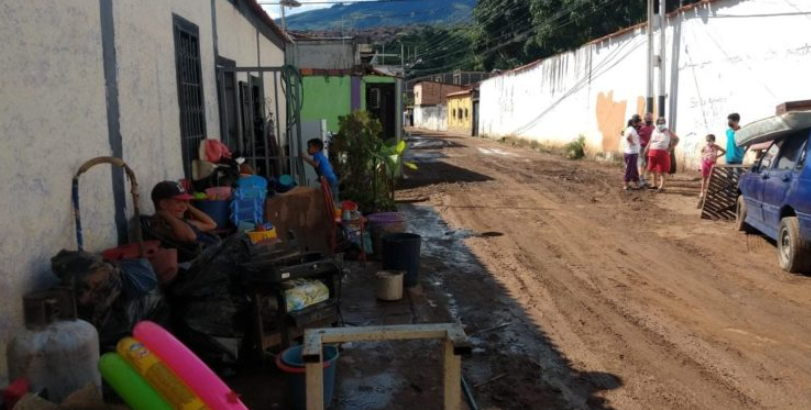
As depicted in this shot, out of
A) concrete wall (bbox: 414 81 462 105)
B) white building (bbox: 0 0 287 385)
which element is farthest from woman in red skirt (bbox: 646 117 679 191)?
concrete wall (bbox: 414 81 462 105)

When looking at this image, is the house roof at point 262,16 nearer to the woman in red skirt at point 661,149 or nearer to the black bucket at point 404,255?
the black bucket at point 404,255

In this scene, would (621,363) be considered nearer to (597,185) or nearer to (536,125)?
(597,185)

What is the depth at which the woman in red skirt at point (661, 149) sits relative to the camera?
511 inches

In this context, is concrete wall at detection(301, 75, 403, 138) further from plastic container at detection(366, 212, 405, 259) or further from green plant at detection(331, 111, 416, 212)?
plastic container at detection(366, 212, 405, 259)

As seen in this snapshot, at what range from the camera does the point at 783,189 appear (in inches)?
285

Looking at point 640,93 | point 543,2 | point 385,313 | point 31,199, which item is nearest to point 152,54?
point 31,199

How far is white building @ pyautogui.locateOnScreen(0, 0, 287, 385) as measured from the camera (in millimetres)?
3412

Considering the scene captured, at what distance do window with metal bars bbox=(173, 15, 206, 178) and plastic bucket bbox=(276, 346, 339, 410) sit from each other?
3639mm

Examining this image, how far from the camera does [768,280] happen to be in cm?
680

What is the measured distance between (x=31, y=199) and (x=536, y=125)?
27778mm

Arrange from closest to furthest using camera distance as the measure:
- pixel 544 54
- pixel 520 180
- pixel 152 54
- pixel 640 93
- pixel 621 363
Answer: pixel 621 363 → pixel 152 54 → pixel 520 180 → pixel 640 93 → pixel 544 54

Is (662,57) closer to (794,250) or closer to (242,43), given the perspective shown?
(794,250)

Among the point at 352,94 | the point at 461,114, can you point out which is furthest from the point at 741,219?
the point at 461,114

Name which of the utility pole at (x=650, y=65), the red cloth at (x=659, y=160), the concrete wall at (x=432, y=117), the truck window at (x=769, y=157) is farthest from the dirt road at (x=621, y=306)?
the concrete wall at (x=432, y=117)
